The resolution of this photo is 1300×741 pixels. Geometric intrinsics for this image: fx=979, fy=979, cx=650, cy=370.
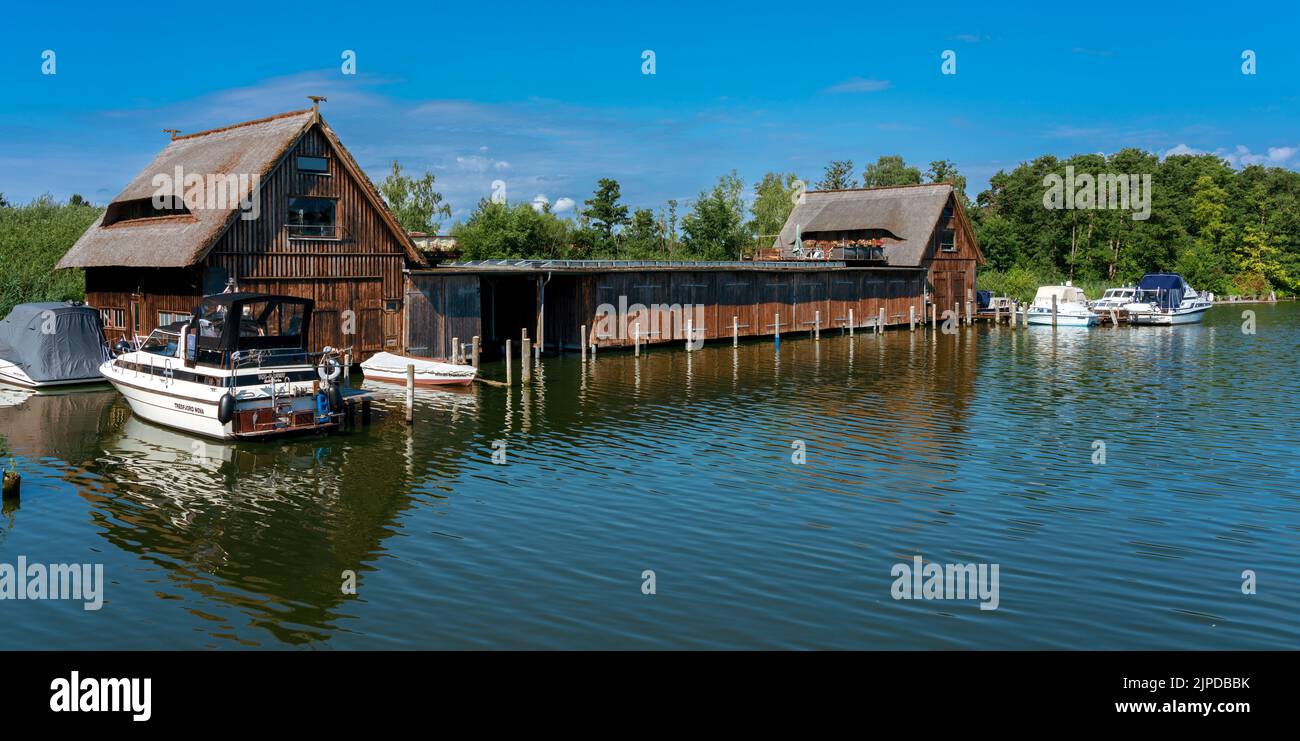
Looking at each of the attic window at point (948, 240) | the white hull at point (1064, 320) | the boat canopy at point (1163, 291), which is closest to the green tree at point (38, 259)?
the attic window at point (948, 240)

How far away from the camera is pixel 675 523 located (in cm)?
1644

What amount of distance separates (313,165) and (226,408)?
13411mm

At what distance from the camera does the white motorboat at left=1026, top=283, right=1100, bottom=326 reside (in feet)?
204

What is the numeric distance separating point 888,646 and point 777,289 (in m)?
41.2

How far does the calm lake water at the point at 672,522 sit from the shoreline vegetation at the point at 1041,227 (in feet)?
111

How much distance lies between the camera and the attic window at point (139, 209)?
3378cm

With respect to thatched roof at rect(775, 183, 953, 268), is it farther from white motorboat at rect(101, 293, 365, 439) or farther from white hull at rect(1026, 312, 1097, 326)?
white motorboat at rect(101, 293, 365, 439)

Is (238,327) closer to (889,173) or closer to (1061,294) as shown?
(1061,294)

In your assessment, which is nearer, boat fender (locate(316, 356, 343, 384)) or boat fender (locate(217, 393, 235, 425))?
boat fender (locate(217, 393, 235, 425))

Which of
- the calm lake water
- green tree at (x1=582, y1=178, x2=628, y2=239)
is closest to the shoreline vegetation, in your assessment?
green tree at (x1=582, y1=178, x2=628, y2=239)

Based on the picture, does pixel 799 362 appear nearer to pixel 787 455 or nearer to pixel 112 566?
pixel 787 455

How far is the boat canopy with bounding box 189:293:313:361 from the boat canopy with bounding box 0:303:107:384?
28.0 ft

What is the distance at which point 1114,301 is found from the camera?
66125mm

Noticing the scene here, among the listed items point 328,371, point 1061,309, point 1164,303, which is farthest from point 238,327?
point 1164,303
